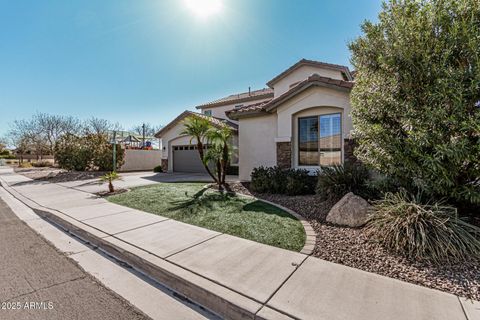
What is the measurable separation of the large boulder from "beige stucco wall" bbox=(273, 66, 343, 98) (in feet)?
42.0

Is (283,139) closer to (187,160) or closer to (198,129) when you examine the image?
(198,129)

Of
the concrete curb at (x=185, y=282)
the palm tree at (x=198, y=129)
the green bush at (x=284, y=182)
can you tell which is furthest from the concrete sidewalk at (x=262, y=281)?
the palm tree at (x=198, y=129)

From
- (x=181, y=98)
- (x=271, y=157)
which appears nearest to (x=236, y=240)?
(x=271, y=157)

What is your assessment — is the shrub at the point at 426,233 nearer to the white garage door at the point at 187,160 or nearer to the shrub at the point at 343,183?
the shrub at the point at 343,183

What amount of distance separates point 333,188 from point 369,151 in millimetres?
1580

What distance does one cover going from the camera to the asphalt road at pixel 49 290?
264cm

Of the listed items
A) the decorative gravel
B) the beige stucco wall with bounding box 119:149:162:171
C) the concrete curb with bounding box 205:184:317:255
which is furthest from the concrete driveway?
the beige stucco wall with bounding box 119:149:162:171

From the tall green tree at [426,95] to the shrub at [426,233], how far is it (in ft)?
2.00

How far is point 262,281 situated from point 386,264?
77.1 inches

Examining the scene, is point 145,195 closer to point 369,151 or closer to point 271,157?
point 271,157

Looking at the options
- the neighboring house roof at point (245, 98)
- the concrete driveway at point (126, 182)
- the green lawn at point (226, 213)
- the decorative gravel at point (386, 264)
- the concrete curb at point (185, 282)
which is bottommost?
the concrete curb at point (185, 282)

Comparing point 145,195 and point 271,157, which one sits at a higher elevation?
point 271,157

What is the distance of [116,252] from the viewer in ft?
13.7

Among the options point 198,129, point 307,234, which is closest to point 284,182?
point 307,234
